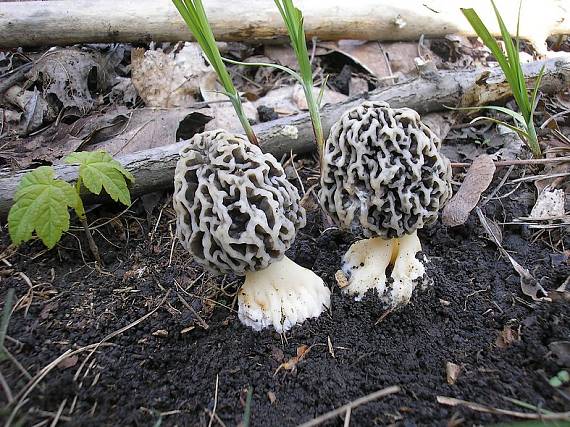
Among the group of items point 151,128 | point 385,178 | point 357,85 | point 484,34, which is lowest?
point 357,85

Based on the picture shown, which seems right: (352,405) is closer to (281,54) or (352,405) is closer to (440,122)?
(440,122)

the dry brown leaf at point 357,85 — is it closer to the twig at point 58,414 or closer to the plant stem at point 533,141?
the plant stem at point 533,141

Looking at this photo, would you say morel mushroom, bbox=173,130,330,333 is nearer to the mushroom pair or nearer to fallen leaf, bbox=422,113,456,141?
the mushroom pair

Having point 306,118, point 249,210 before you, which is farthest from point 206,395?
point 306,118

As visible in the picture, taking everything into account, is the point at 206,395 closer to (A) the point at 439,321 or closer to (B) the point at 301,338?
(B) the point at 301,338

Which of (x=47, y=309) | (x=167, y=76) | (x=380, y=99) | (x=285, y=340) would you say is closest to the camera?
(x=285, y=340)

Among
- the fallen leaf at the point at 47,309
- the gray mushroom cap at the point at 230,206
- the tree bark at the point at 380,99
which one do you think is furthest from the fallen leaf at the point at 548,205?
the fallen leaf at the point at 47,309

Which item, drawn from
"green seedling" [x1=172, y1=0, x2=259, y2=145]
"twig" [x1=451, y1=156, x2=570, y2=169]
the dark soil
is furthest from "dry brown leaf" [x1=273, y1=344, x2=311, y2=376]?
"twig" [x1=451, y1=156, x2=570, y2=169]

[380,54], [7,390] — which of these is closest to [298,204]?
[7,390]
